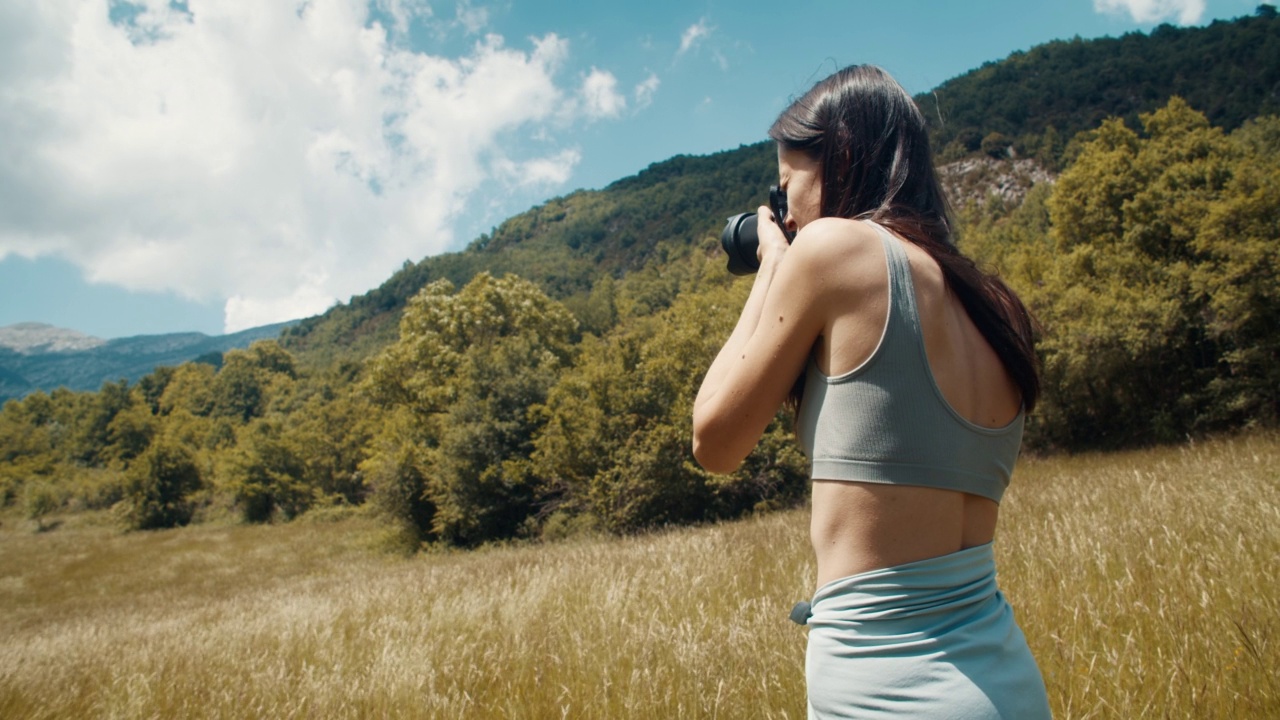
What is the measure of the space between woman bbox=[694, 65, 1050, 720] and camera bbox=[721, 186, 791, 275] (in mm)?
291

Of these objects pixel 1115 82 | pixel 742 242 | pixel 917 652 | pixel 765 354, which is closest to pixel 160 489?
pixel 742 242

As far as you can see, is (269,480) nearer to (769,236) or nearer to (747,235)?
(747,235)

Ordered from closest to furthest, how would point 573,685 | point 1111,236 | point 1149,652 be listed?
point 1149,652
point 573,685
point 1111,236

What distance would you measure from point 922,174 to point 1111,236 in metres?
27.4

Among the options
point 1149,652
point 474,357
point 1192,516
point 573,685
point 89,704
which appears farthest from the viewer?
point 474,357

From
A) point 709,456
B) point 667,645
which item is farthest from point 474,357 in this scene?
point 709,456

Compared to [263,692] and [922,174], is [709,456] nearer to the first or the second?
[922,174]

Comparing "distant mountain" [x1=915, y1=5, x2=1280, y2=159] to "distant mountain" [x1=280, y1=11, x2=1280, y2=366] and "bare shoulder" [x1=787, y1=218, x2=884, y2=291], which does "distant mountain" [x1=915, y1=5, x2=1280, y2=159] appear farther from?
"bare shoulder" [x1=787, y1=218, x2=884, y2=291]

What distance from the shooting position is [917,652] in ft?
3.09

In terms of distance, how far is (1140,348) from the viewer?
19953 millimetres

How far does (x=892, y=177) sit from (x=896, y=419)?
1.50 ft

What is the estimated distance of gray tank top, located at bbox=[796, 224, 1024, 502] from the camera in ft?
3.12

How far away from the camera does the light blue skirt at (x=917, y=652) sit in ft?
3.06

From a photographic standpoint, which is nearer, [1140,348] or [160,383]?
[1140,348]
